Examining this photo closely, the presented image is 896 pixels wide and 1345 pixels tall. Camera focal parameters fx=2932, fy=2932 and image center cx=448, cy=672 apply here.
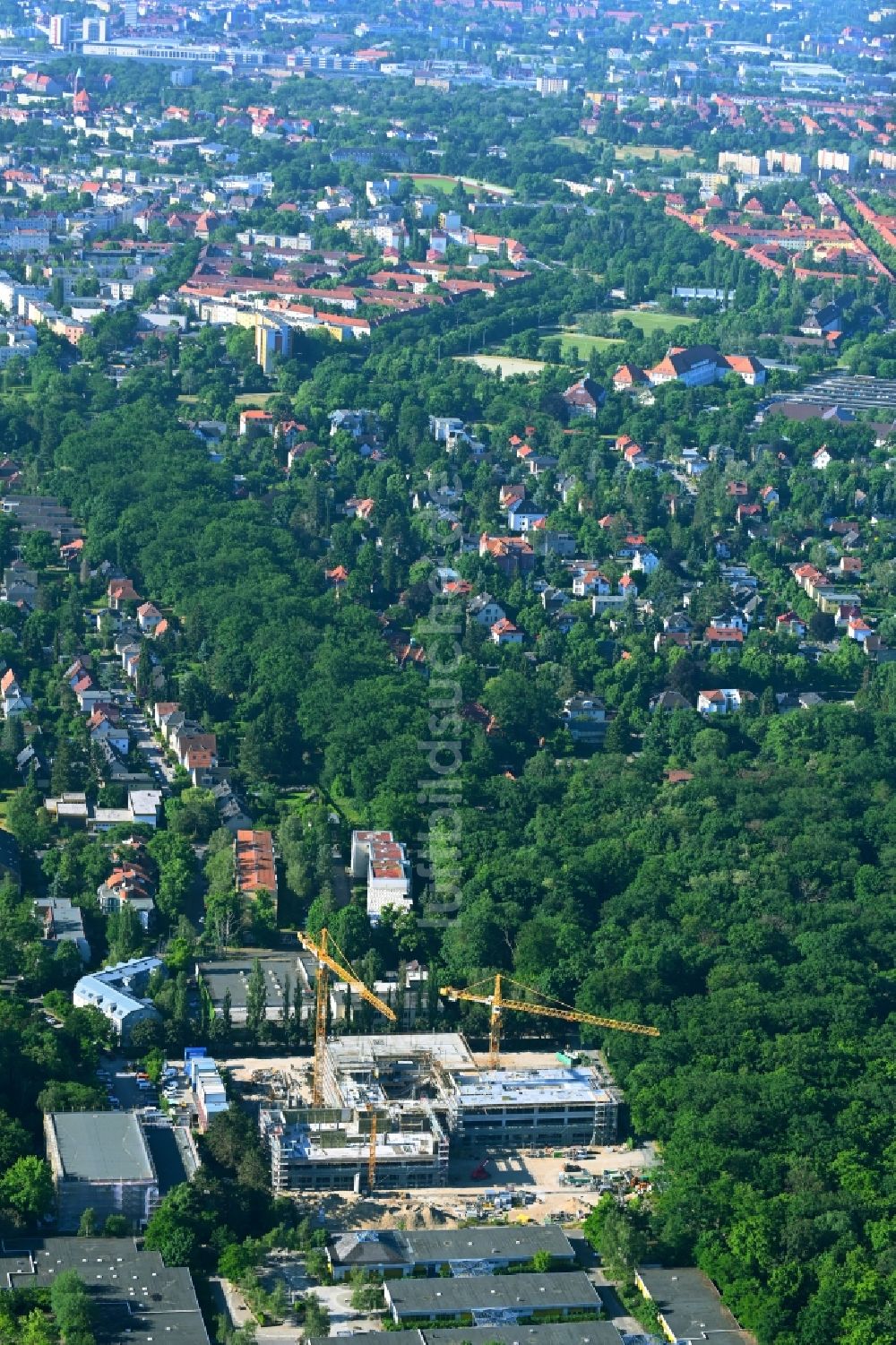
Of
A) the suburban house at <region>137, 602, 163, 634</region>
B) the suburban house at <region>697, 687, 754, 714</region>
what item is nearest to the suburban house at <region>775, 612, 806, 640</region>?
the suburban house at <region>697, 687, 754, 714</region>

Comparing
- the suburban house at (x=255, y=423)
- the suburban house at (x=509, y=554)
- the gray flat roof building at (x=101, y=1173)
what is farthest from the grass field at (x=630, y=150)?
the gray flat roof building at (x=101, y=1173)

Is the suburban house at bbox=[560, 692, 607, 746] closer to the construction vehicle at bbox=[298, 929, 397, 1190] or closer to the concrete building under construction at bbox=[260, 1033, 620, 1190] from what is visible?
the construction vehicle at bbox=[298, 929, 397, 1190]

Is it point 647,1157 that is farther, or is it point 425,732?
point 425,732

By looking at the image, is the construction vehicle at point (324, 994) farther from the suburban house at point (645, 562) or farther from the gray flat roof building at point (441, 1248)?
the suburban house at point (645, 562)

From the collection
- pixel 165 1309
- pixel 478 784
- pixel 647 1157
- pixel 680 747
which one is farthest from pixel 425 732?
pixel 165 1309

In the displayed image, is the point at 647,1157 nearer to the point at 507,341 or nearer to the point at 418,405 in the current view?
the point at 418,405

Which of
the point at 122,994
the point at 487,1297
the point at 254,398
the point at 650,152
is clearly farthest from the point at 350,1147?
the point at 650,152
